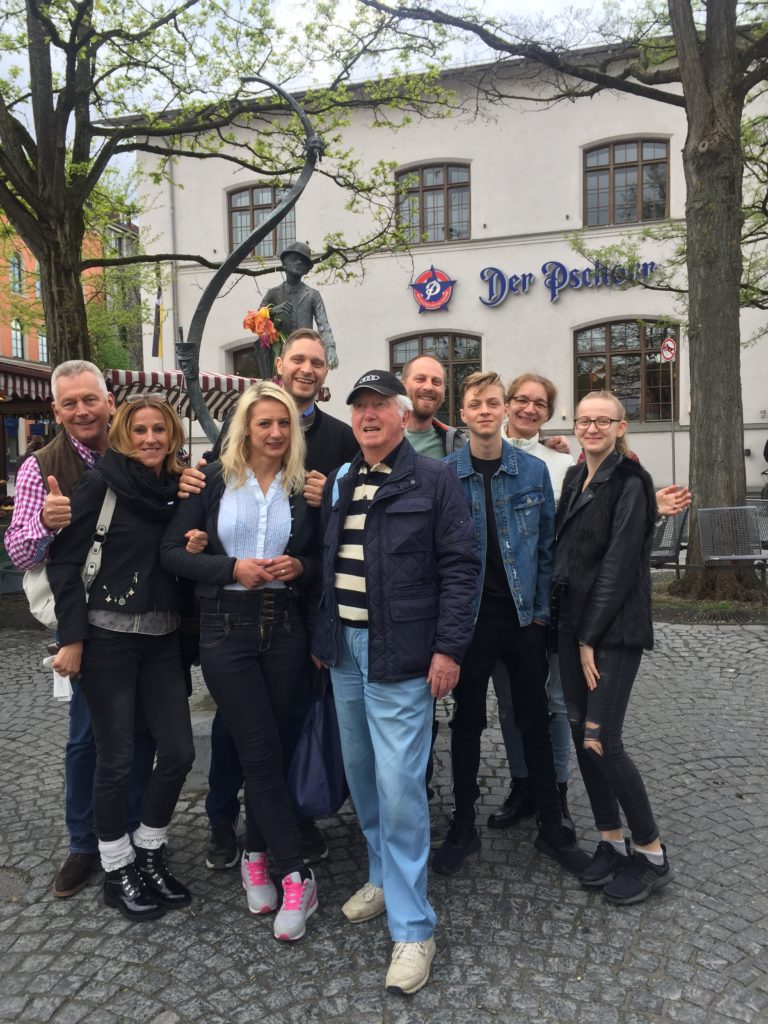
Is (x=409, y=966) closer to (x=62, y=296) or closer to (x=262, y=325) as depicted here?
(x=262, y=325)

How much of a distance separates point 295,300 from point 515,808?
10.1 feet

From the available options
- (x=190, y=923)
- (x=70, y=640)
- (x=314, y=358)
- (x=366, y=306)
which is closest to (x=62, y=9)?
(x=314, y=358)

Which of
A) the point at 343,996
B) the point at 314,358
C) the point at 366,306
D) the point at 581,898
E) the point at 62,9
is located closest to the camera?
the point at 343,996

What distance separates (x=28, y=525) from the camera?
2715mm

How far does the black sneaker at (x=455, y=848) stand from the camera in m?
3.11

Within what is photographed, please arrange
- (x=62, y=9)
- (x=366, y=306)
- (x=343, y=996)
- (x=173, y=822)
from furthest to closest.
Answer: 1. (x=366, y=306)
2. (x=62, y=9)
3. (x=173, y=822)
4. (x=343, y=996)

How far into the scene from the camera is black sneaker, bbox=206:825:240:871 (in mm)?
3168

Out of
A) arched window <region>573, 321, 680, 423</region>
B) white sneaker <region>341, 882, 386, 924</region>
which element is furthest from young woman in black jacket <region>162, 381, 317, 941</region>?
arched window <region>573, 321, 680, 423</region>

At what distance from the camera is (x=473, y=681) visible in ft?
10.0

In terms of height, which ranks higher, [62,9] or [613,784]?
[62,9]

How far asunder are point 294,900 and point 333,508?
1.38 m

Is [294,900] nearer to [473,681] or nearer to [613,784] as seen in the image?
[473,681]

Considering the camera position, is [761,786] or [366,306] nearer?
[761,786]

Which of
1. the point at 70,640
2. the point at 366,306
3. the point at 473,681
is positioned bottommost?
the point at 473,681
